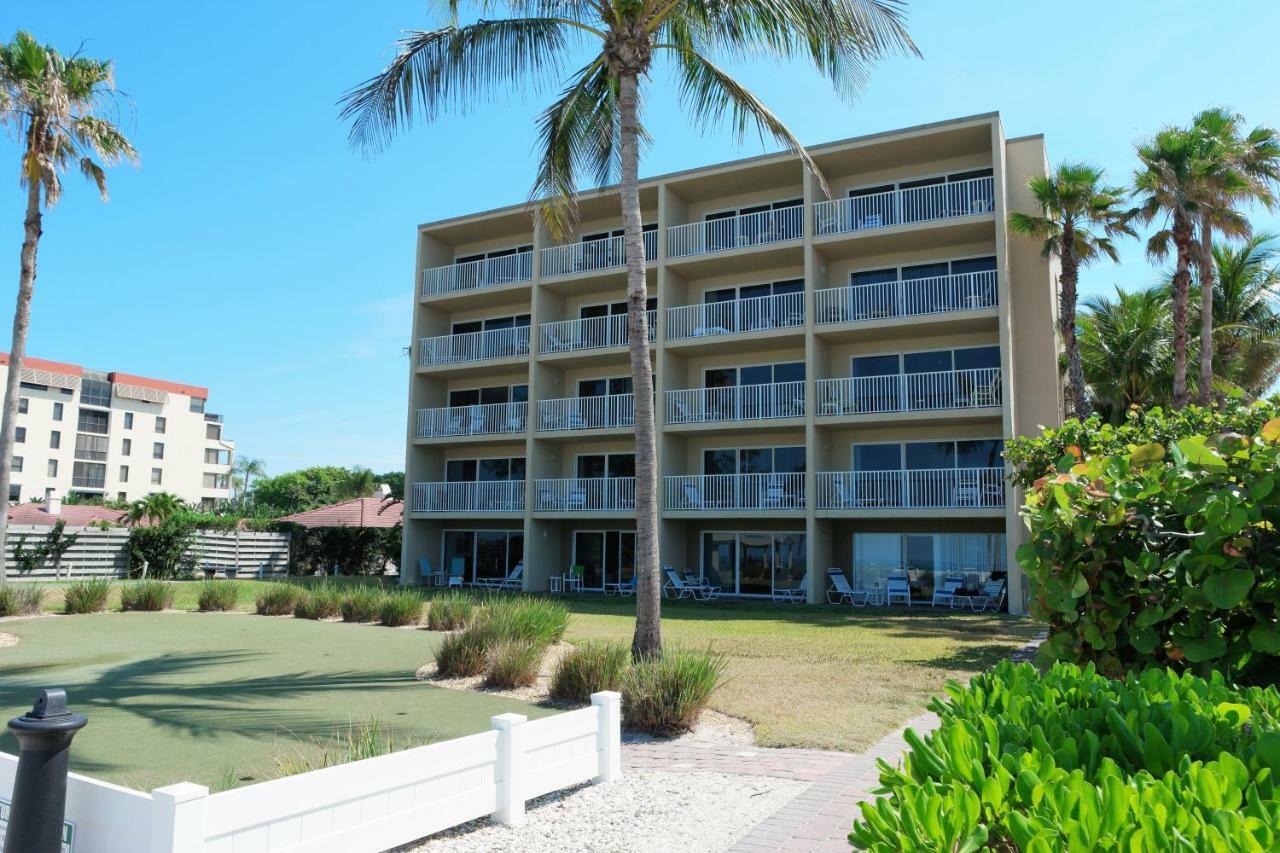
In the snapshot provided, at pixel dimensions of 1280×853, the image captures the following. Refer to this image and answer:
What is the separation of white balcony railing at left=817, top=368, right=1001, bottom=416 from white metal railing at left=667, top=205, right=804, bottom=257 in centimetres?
421

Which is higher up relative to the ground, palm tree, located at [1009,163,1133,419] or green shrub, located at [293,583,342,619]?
palm tree, located at [1009,163,1133,419]

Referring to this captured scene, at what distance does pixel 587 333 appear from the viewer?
1014 inches

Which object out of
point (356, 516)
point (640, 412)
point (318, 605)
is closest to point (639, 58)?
point (640, 412)

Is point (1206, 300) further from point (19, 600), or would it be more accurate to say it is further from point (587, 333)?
point (19, 600)

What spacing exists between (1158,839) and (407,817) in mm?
3902

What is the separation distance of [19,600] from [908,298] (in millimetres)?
19383

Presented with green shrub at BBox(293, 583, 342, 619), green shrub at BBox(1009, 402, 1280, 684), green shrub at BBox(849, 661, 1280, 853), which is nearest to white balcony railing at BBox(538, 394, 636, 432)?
green shrub at BBox(293, 583, 342, 619)

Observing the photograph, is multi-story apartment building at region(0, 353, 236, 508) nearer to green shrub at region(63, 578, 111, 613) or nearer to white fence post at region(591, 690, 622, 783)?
green shrub at region(63, 578, 111, 613)

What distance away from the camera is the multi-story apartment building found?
69812 millimetres

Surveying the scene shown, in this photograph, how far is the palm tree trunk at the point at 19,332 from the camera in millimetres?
16703

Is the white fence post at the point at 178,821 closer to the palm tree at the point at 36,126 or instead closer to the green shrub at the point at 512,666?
the green shrub at the point at 512,666

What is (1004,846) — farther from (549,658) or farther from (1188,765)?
(549,658)

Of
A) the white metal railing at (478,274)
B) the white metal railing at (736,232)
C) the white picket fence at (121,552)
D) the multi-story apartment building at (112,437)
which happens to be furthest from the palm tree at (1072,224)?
the multi-story apartment building at (112,437)

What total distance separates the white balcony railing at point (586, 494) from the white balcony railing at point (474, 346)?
4.21 meters
